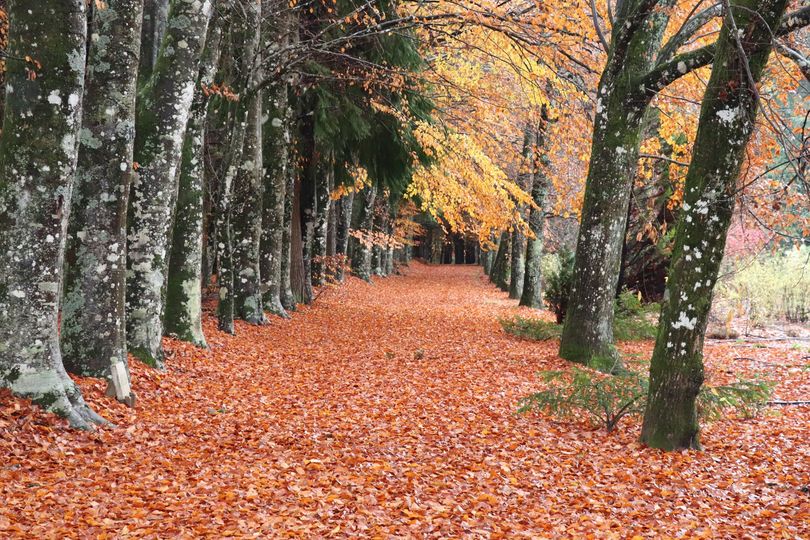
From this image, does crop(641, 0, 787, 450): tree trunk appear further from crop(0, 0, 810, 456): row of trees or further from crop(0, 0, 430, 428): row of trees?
crop(0, 0, 430, 428): row of trees

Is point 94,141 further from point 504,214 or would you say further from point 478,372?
point 504,214

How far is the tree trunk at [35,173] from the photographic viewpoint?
5336 millimetres

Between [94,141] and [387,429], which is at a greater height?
[94,141]

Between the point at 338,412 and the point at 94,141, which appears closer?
the point at 94,141

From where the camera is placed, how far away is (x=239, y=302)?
44.5 feet

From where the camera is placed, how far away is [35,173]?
5367 millimetres

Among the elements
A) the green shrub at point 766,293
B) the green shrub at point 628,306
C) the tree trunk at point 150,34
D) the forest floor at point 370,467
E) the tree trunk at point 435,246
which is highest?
the tree trunk at point 150,34

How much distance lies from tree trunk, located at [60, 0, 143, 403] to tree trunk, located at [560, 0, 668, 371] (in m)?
6.36

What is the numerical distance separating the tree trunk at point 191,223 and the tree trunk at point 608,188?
5.79 meters

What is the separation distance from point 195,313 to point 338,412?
148 inches

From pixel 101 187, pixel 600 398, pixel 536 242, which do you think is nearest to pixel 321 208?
pixel 536 242

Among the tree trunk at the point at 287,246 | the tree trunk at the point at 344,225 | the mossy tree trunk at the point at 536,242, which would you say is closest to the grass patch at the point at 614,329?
the mossy tree trunk at the point at 536,242

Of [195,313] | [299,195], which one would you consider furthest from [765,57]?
[299,195]

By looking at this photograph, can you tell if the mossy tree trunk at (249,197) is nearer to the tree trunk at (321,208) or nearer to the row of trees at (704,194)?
the tree trunk at (321,208)
